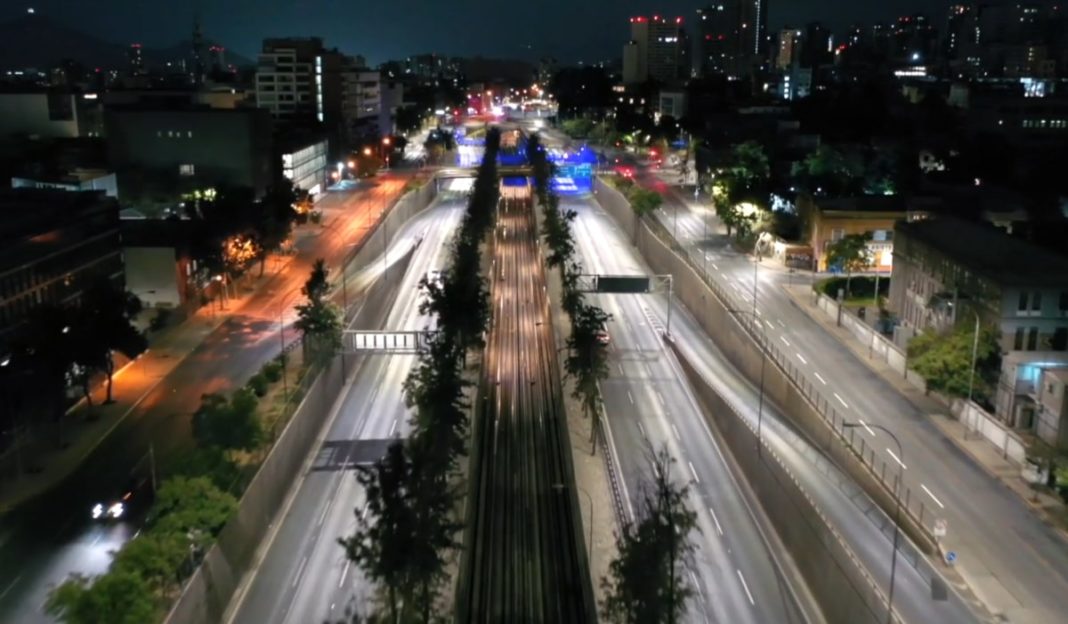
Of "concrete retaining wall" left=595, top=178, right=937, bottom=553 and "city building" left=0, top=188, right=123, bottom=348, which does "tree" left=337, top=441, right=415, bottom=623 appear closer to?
"concrete retaining wall" left=595, top=178, right=937, bottom=553

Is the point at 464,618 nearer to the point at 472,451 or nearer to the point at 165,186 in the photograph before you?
the point at 472,451

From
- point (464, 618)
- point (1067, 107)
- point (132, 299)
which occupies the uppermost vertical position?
point (1067, 107)

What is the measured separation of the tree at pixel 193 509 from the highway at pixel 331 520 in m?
1.31

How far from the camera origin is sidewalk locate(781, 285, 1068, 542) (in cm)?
1680

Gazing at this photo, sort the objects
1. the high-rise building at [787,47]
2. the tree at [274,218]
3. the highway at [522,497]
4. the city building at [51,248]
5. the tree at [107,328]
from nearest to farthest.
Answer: the highway at [522,497], the tree at [107,328], the city building at [51,248], the tree at [274,218], the high-rise building at [787,47]

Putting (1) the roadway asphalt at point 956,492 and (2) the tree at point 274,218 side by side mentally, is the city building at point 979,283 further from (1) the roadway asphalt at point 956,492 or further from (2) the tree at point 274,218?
(2) the tree at point 274,218

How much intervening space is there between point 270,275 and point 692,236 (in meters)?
19.0

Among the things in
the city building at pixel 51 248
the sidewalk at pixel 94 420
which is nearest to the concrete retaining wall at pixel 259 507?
the sidewalk at pixel 94 420

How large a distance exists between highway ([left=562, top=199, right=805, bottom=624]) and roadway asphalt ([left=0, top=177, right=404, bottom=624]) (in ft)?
31.0

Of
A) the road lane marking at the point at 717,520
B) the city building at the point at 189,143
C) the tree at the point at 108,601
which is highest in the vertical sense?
the city building at the point at 189,143

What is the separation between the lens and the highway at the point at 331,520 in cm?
1459

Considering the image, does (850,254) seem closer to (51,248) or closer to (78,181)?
(51,248)

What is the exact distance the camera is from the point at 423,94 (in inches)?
4958

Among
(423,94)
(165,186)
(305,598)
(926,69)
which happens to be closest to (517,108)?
(423,94)
